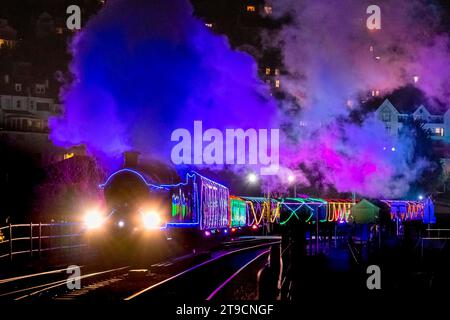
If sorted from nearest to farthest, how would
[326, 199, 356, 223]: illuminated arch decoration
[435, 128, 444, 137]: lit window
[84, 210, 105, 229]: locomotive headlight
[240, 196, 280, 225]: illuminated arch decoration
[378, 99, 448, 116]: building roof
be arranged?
[84, 210, 105, 229]: locomotive headlight, [240, 196, 280, 225]: illuminated arch decoration, [326, 199, 356, 223]: illuminated arch decoration, [435, 128, 444, 137]: lit window, [378, 99, 448, 116]: building roof

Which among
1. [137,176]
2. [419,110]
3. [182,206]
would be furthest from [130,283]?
[419,110]

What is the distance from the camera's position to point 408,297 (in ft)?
42.6

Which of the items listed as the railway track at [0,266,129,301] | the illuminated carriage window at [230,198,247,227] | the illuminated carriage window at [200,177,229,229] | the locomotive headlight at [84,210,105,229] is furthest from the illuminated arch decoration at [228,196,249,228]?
the railway track at [0,266,129,301]

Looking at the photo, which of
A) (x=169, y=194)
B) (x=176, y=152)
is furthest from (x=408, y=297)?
(x=176, y=152)

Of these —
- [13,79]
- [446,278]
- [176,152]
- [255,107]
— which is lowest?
[446,278]

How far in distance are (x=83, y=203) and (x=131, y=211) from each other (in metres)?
19.4

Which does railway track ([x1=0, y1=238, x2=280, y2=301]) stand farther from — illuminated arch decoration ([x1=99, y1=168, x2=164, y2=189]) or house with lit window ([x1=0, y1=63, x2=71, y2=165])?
house with lit window ([x1=0, y1=63, x2=71, y2=165])

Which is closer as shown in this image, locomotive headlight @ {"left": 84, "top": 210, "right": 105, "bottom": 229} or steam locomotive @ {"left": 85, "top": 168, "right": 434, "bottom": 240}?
steam locomotive @ {"left": 85, "top": 168, "right": 434, "bottom": 240}

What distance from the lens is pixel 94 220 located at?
2150cm

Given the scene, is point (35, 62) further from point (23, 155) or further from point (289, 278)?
point (289, 278)

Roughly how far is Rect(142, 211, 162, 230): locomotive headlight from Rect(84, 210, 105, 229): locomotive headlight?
137 cm

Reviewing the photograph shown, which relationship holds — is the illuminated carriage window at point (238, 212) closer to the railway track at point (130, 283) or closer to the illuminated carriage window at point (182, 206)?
the illuminated carriage window at point (182, 206)

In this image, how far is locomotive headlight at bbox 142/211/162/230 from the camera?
21016 millimetres
